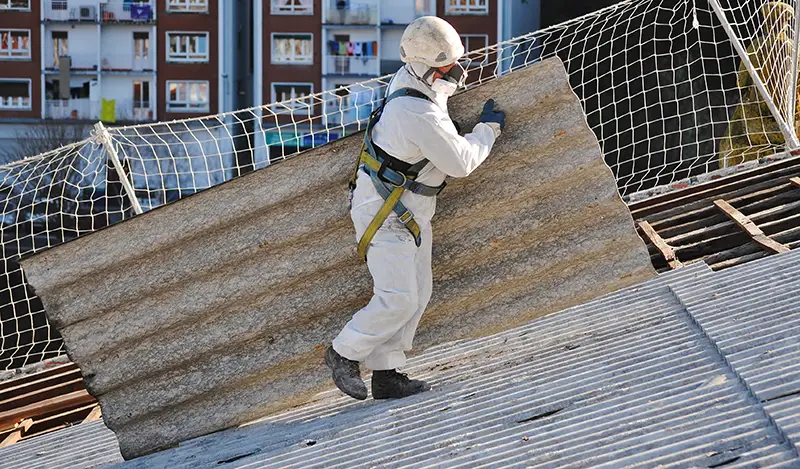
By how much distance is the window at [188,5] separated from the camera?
43.3m

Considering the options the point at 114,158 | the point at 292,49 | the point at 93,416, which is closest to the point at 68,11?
the point at 292,49

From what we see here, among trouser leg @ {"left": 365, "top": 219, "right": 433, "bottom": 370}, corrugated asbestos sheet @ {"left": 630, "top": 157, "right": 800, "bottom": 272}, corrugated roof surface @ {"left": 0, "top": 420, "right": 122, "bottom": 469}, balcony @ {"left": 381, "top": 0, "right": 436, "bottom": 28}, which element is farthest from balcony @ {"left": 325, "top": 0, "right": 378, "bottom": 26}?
trouser leg @ {"left": 365, "top": 219, "right": 433, "bottom": 370}

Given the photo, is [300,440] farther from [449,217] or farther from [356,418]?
[449,217]

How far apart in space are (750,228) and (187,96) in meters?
39.0

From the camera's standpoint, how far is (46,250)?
207 inches

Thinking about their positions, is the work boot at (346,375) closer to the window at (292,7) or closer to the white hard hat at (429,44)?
the white hard hat at (429,44)

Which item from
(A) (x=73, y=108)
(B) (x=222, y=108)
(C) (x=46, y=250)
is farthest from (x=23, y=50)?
(C) (x=46, y=250)

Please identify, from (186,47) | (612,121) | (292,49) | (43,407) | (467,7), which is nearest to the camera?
(43,407)

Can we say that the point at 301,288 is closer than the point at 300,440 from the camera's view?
No

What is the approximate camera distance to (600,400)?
13.3 feet

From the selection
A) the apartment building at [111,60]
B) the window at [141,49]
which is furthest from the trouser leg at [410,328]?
the window at [141,49]

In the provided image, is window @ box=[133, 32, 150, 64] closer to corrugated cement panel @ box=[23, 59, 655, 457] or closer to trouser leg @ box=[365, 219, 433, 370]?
corrugated cement panel @ box=[23, 59, 655, 457]

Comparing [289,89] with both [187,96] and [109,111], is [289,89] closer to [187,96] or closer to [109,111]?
[187,96]

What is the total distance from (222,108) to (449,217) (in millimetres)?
39327
